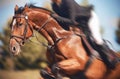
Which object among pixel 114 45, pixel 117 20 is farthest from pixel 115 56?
pixel 117 20

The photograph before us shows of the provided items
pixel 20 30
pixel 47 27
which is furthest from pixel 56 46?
pixel 20 30

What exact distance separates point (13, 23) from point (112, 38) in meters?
0.63

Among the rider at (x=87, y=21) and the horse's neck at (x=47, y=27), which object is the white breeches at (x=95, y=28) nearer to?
the rider at (x=87, y=21)

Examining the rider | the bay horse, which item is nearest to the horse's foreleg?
the bay horse

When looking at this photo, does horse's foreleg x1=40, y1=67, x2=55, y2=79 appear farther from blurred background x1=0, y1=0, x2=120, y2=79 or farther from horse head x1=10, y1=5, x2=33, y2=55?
horse head x1=10, y1=5, x2=33, y2=55

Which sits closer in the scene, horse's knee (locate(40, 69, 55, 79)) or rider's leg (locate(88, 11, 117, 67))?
rider's leg (locate(88, 11, 117, 67))

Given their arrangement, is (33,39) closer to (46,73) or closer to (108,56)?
(46,73)

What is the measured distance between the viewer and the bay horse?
246cm

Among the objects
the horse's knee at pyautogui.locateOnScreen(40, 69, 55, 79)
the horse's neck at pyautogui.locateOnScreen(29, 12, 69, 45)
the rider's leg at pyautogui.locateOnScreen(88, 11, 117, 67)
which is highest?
the horse's neck at pyautogui.locateOnScreen(29, 12, 69, 45)

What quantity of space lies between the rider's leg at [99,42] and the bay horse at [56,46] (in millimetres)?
46

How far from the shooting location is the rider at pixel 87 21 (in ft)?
8.00

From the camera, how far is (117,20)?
2.49 meters

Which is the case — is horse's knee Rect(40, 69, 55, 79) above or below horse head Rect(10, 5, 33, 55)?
below

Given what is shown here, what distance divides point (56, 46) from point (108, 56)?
34cm
